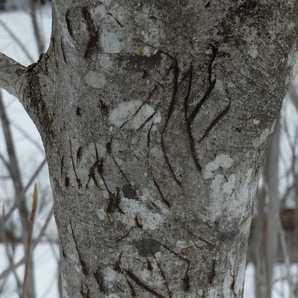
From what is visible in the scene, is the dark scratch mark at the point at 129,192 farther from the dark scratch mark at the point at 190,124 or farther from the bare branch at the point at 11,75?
the bare branch at the point at 11,75

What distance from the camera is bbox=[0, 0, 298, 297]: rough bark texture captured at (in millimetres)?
502

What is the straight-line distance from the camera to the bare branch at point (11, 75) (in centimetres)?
66

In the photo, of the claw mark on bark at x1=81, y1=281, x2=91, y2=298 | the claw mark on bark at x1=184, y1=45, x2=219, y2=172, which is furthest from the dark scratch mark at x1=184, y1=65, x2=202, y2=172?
the claw mark on bark at x1=81, y1=281, x2=91, y2=298

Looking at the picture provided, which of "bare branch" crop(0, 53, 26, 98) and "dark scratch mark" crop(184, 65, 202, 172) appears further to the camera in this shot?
"bare branch" crop(0, 53, 26, 98)

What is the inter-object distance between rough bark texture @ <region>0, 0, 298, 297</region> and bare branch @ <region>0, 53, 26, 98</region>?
0.04m

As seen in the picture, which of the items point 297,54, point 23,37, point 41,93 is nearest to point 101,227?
point 41,93

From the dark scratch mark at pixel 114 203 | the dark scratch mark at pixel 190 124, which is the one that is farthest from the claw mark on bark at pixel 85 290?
the dark scratch mark at pixel 190 124

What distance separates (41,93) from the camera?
0.60 meters

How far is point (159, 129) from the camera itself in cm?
52

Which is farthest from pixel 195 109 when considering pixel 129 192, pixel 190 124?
pixel 129 192

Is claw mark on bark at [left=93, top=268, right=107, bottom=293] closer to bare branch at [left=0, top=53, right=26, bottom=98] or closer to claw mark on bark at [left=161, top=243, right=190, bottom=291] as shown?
claw mark on bark at [left=161, top=243, right=190, bottom=291]

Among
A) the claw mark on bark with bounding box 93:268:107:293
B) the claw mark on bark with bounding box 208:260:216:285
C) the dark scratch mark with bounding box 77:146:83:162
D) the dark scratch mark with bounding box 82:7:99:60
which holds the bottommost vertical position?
the claw mark on bark with bounding box 93:268:107:293

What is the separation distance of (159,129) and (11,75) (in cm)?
28

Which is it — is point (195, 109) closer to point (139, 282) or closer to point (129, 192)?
point (129, 192)
